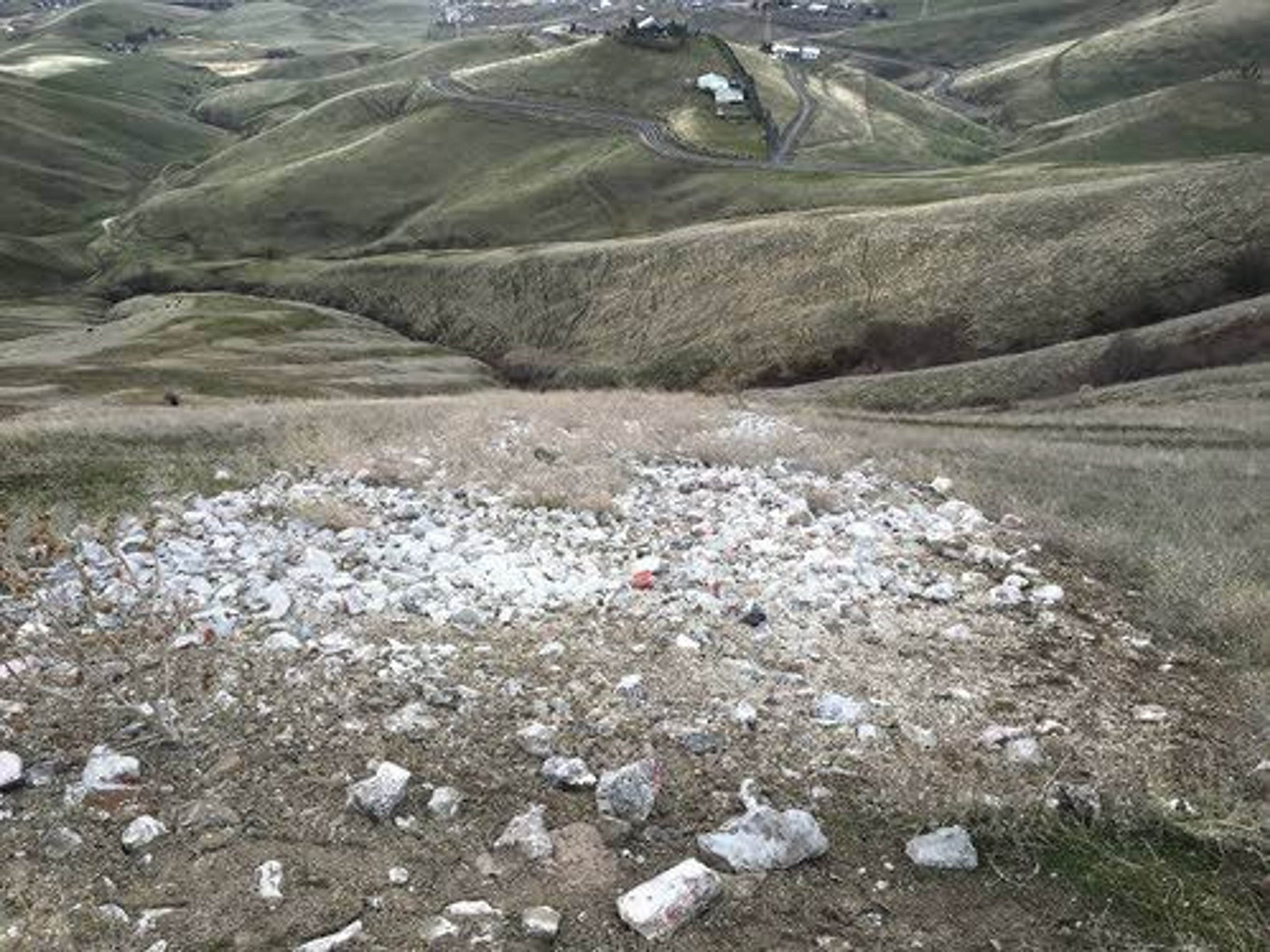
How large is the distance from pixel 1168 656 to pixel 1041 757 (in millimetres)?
3093

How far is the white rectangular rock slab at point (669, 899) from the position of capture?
7.05m

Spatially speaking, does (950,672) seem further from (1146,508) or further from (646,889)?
(1146,508)

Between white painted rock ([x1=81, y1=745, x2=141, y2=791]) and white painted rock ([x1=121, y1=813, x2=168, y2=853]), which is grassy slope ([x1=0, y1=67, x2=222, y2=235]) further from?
white painted rock ([x1=121, y1=813, x2=168, y2=853])

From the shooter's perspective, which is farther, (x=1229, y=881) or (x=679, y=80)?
(x=679, y=80)

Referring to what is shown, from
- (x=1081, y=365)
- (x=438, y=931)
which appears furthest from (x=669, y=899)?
(x=1081, y=365)

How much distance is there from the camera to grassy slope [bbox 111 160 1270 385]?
199 feet

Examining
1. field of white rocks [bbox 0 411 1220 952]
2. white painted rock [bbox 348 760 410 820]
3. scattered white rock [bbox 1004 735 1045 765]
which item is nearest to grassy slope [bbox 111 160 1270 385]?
field of white rocks [bbox 0 411 1220 952]

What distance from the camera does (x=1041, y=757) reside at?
895 cm

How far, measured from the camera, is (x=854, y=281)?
70750 mm

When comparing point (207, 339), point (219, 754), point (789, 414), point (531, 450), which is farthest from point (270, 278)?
point (219, 754)

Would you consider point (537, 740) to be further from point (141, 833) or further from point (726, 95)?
point (726, 95)

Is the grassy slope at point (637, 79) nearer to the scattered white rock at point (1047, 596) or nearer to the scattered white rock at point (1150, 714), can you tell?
the scattered white rock at point (1047, 596)

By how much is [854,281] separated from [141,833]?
6785 centimetres

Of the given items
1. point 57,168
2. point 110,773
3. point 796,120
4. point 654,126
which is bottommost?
point 110,773
